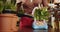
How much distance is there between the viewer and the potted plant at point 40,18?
1.34 metres

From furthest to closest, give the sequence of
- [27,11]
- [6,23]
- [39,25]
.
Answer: [27,11] → [39,25] → [6,23]

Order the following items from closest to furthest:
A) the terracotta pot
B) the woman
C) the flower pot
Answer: the terracotta pot < the flower pot < the woman

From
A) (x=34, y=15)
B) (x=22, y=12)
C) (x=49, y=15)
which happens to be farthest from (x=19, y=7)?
(x=49, y=15)

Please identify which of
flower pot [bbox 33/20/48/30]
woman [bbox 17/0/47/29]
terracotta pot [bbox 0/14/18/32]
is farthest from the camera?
woman [bbox 17/0/47/29]

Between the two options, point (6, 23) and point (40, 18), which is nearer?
point (6, 23)

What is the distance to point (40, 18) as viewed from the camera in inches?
54.7

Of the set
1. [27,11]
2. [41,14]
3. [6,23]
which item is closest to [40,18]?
[41,14]

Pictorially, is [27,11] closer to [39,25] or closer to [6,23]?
[39,25]

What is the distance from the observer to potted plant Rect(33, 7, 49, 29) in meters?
1.34

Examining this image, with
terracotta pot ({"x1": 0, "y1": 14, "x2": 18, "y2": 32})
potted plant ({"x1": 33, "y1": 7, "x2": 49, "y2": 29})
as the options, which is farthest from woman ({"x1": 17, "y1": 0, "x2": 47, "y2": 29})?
terracotta pot ({"x1": 0, "y1": 14, "x2": 18, "y2": 32})

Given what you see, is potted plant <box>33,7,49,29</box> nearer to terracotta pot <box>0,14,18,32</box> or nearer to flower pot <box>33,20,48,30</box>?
flower pot <box>33,20,48,30</box>

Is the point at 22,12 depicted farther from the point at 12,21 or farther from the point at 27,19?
the point at 12,21

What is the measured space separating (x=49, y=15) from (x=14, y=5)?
13.8 inches

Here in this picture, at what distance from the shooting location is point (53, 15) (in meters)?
1.52
